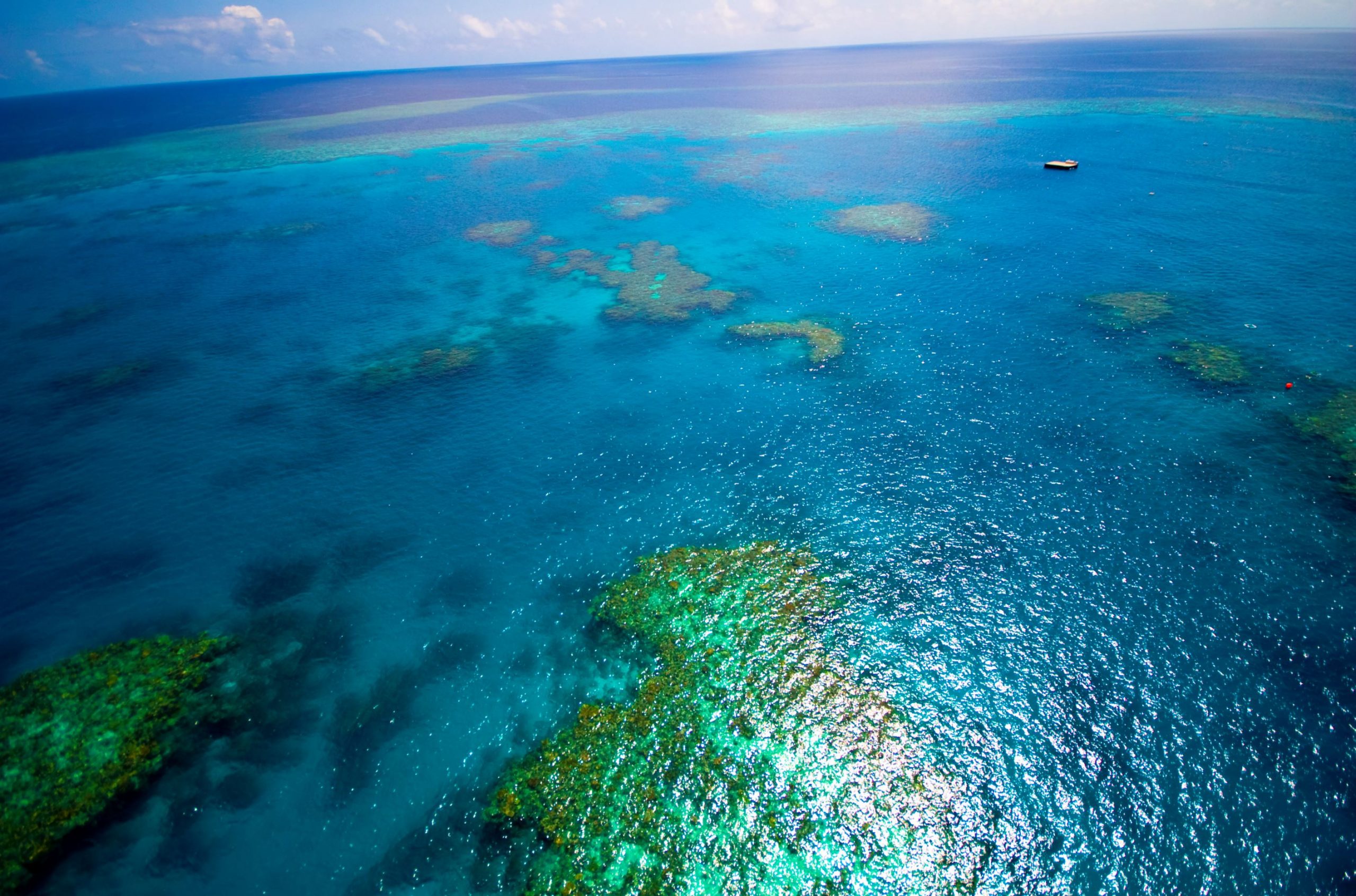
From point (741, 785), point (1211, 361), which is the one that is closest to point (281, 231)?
point (741, 785)

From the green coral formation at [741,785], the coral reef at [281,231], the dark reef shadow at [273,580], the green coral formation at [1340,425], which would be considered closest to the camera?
the green coral formation at [741,785]

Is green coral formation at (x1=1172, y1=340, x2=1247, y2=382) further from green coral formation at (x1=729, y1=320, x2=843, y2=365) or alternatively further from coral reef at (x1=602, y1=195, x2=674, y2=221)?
coral reef at (x1=602, y1=195, x2=674, y2=221)

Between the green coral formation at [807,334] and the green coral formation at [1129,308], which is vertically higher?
the green coral formation at [1129,308]

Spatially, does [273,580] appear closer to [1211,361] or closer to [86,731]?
[86,731]

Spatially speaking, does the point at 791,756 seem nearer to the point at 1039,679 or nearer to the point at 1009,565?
the point at 1039,679

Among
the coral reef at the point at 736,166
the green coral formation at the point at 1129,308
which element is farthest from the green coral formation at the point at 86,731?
the coral reef at the point at 736,166

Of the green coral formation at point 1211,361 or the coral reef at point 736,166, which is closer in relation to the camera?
the green coral formation at point 1211,361

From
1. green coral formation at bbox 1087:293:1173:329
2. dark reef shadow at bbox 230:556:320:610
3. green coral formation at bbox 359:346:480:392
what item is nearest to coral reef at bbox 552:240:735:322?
green coral formation at bbox 359:346:480:392

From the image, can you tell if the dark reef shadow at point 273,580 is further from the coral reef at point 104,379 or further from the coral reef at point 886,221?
the coral reef at point 886,221
